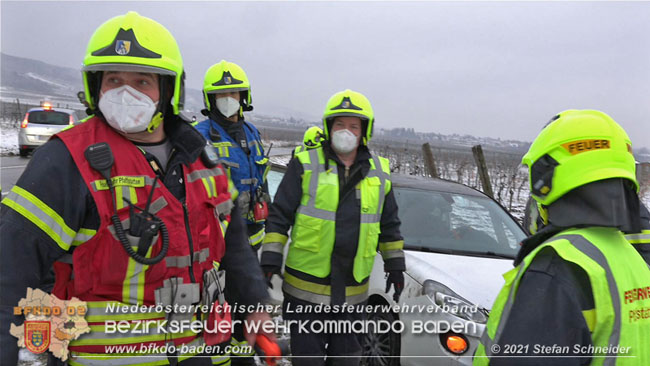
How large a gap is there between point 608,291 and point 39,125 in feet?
55.5

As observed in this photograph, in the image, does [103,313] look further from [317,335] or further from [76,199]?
[317,335]

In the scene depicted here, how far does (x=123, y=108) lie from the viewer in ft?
4.98

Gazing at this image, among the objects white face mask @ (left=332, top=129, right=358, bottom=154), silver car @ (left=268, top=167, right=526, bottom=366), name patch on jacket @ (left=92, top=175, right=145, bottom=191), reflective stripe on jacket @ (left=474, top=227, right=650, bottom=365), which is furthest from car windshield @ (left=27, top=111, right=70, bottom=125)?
reflective stripe on jacket @ (left=474, top=227, right=650, bottom=365)

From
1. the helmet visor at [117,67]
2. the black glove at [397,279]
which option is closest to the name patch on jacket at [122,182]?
the helmet visor at [117,67]

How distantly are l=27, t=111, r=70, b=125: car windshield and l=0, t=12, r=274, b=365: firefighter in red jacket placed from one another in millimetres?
15513

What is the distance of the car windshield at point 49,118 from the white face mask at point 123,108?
15.6 m

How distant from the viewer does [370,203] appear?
283 centimetres

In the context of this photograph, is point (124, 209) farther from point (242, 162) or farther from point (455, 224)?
point (455, 224)

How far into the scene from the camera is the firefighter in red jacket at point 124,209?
1300 millimetres

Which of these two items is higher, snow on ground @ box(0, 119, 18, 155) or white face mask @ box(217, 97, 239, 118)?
white face mask @ box(217, 97, 239, 118)

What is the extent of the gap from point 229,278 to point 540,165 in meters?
1.43

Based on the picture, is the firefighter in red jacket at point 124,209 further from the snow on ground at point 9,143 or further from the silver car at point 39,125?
the snow on ground at point 9,143

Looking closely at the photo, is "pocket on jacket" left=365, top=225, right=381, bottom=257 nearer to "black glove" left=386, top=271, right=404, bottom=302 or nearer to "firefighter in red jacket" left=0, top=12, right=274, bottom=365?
"black glove" left=386, top=271, right=404, bottom=302

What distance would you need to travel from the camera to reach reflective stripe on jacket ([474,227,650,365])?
122 cm
